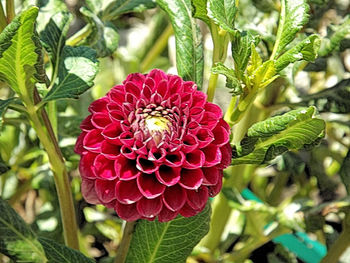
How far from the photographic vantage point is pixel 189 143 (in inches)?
25.6

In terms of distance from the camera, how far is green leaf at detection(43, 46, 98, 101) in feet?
2.33

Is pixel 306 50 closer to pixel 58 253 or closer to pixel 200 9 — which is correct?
pixel 200 9

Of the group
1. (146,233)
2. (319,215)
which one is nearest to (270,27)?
(319,215)

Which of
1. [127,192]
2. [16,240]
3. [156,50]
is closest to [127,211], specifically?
[127,192]

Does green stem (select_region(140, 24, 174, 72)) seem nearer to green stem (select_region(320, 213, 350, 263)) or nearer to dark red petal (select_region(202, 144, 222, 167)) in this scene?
green stem (select_region(320, 213, 350, 263))

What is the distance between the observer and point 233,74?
26.1 inches

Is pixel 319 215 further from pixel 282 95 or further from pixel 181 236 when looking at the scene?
pixel 181 236

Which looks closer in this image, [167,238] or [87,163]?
[87,163]

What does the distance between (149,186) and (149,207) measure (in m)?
0.02

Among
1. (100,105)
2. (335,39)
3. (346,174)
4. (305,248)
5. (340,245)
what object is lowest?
(305,248)

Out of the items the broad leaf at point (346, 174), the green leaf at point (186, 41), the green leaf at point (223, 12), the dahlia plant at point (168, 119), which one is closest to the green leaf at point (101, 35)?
the dahlia plant at point (168, 119)

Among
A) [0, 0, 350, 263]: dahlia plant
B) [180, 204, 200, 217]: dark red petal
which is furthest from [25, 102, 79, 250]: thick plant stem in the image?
[180, 204, 200, 217]: dark red petal

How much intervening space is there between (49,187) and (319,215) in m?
0.49

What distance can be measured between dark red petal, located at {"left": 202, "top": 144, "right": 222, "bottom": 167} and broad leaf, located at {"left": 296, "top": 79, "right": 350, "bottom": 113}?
37 cm
